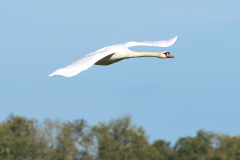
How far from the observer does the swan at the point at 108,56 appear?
1561cm

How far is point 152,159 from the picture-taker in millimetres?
67562

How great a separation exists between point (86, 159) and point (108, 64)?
134ft

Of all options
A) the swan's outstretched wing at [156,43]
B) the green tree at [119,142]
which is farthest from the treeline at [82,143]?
the swan's outstretched wing at [156,43]

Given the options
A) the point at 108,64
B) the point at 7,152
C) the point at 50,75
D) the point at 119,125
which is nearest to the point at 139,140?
the point at 119,125

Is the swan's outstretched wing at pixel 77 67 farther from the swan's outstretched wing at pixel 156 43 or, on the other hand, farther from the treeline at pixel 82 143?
the treeline at pixel 82 143

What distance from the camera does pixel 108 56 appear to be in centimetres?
2048

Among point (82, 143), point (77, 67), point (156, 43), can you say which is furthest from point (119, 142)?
point (77, 67)

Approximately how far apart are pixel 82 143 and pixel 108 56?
42.2m

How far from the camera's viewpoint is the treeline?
59844mm

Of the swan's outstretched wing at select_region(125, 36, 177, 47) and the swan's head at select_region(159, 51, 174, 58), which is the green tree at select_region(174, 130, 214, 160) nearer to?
the swan's outstretched wing at select_region(125, 36, 177, 47)

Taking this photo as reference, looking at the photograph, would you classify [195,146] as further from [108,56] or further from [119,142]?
[108,56]

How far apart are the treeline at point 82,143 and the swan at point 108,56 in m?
34.2

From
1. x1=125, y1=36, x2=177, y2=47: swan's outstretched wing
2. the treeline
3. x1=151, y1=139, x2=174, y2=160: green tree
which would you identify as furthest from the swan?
x1=151, y1=139, x2=174, y2=160: green tree

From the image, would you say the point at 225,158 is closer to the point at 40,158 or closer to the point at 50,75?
the point at 40,158
